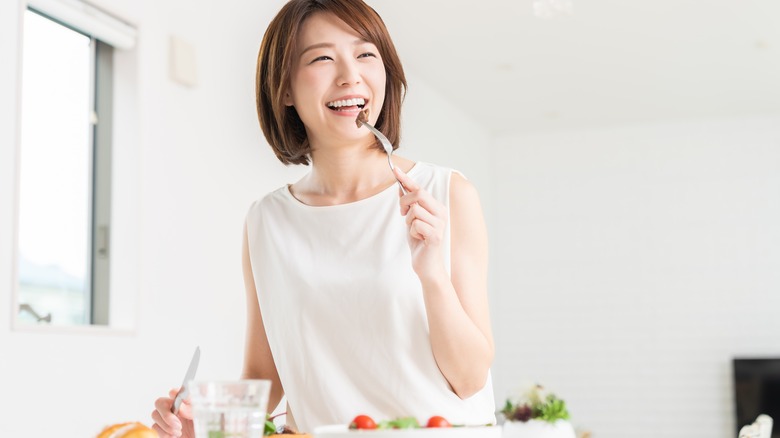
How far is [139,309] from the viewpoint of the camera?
3.26 m

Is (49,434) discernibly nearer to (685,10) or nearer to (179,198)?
(179,198)

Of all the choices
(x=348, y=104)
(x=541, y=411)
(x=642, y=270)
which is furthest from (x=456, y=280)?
(x=642, y=270)

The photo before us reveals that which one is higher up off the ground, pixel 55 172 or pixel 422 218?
pixel 55 172

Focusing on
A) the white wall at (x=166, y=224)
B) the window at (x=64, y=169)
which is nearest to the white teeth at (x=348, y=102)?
the white wall at (x=166, y=224)

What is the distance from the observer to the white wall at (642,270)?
7582 millimetres

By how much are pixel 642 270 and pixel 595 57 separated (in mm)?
2387

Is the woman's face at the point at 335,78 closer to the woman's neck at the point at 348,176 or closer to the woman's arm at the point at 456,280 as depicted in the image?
the woman's neck at the point at 348,176

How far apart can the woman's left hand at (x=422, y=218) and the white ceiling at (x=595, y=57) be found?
14.2 ft

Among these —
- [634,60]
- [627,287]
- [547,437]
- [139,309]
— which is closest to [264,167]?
[139,309]

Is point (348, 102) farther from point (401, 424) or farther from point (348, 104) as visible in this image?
point (401, 424)

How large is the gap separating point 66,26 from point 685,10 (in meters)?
3.54

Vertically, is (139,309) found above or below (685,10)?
below

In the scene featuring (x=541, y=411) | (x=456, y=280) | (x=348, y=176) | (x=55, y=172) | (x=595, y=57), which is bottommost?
(x=541, y=411)

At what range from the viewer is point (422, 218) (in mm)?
899
